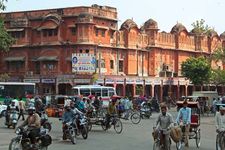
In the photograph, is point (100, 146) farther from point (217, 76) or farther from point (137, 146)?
point (217, 76)

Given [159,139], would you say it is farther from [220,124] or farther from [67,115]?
[67,115]

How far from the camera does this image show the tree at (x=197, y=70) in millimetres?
63594

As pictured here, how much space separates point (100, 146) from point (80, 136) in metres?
3.62

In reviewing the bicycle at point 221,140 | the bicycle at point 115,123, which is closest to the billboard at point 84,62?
the bicycle at point 115,123

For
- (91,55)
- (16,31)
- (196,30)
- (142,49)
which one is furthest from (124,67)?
(196,30)

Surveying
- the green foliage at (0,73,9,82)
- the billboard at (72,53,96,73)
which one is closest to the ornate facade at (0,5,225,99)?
the billboard at (72,53,96,73)

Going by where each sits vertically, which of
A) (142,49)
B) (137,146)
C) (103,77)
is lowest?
(137,146)

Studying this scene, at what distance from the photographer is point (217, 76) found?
68.2m

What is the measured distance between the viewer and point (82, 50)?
2141 inches

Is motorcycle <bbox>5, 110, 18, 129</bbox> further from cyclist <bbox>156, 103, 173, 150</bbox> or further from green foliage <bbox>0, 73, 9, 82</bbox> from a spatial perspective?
green foliage <bbox>0, 73, 9, 82</bbox>

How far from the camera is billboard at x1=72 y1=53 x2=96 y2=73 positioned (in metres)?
52.0

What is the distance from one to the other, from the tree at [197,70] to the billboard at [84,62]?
16.8 m

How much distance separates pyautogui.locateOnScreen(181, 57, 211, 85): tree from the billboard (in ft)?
55.2

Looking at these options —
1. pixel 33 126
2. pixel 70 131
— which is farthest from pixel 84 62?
pixel 33 126
